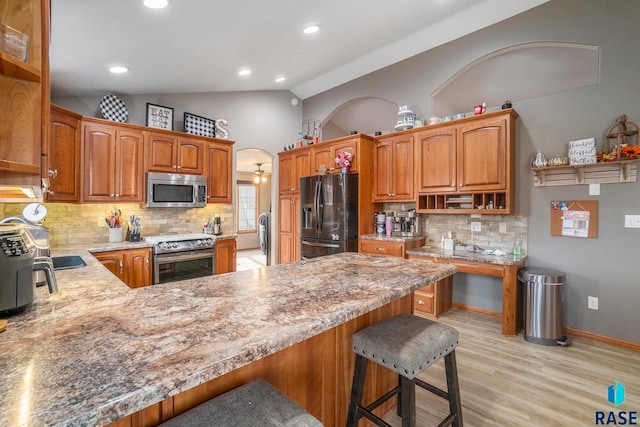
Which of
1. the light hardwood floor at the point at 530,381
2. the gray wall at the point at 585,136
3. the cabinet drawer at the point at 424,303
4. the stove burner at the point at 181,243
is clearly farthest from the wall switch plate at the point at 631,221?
the stove burner at the point at 181,243

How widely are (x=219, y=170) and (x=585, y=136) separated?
4.45 m

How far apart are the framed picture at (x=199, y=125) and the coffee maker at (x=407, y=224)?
3.13 metres

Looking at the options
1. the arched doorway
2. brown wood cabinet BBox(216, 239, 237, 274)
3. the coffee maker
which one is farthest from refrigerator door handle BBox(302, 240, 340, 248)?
the arched doorway

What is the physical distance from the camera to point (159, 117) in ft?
13.7

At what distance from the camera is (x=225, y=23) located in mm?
2797

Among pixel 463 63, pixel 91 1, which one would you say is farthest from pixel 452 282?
pixel 91 1

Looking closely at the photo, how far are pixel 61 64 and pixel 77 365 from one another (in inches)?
131

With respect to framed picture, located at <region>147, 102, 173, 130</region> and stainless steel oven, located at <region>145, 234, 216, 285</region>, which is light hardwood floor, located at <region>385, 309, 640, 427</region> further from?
framed picture, located at <region>147, 102, 173, 130</region>

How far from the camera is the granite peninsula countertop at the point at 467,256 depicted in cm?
312

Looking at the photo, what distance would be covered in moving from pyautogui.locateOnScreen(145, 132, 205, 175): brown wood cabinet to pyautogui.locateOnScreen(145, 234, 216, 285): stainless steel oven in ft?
3.11

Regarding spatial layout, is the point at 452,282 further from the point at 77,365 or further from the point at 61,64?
the point at 61,64

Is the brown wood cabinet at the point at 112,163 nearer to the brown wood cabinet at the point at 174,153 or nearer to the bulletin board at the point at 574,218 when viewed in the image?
the brown wood cabinet at the point at 174,153

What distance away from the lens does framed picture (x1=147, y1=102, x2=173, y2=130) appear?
4.09 metres

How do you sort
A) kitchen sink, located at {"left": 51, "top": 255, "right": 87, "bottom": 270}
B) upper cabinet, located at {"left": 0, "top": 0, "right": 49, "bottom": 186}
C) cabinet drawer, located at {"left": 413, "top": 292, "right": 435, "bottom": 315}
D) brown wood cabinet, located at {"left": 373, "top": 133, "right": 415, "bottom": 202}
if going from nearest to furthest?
upper cabinet, located at {"left": 0, "top": 0, "right": 49, "bottom": 186}
kitchen sink, located at {"left": 51, "top": 255, "right": 87, "bottom": 270}
cabinet drawer, located at {"left": 413, "top": 292, "right": 435, "bottom": 315}
brown wood cabinet, located at {"left": 373, "top": 133, "right": 415, "bottom": 202}
